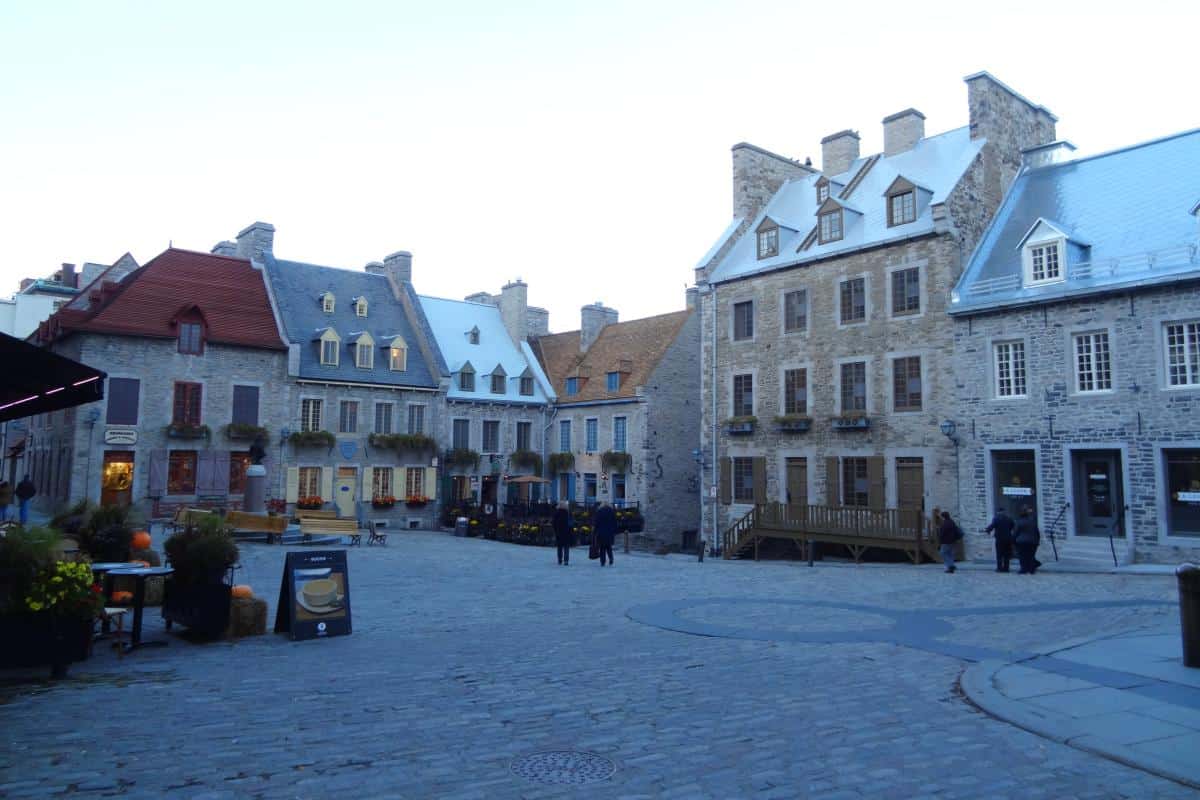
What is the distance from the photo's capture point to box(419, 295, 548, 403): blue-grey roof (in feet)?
131

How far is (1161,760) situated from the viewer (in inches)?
232

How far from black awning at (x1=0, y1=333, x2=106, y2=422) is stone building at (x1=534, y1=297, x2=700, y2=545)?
2626 centimetres

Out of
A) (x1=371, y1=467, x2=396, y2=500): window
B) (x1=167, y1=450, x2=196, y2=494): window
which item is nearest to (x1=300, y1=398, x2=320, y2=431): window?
(x1=371, y1=467, x2=396, y2=500): window

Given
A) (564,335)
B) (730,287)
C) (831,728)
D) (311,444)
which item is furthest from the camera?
(564,335)

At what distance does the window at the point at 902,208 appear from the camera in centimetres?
2644

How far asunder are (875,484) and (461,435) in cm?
1942

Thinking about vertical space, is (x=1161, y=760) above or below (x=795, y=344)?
below

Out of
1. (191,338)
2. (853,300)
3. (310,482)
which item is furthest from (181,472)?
(853,300)

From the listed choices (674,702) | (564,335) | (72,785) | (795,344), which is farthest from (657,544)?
(72,785)

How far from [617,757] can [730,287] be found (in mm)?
26965

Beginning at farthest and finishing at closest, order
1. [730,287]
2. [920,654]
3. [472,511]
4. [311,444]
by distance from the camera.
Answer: [472,511], [311,444], [730,287], [920,654]

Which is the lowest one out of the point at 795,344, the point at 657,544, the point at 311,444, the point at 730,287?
the point at 657,544

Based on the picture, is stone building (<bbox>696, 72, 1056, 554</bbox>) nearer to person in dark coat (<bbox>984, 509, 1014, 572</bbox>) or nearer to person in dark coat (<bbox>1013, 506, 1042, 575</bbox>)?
person in dark coat (<bbox>984, 509, 1014, 572</bbox>)

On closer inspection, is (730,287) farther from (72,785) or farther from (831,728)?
(72,785)
